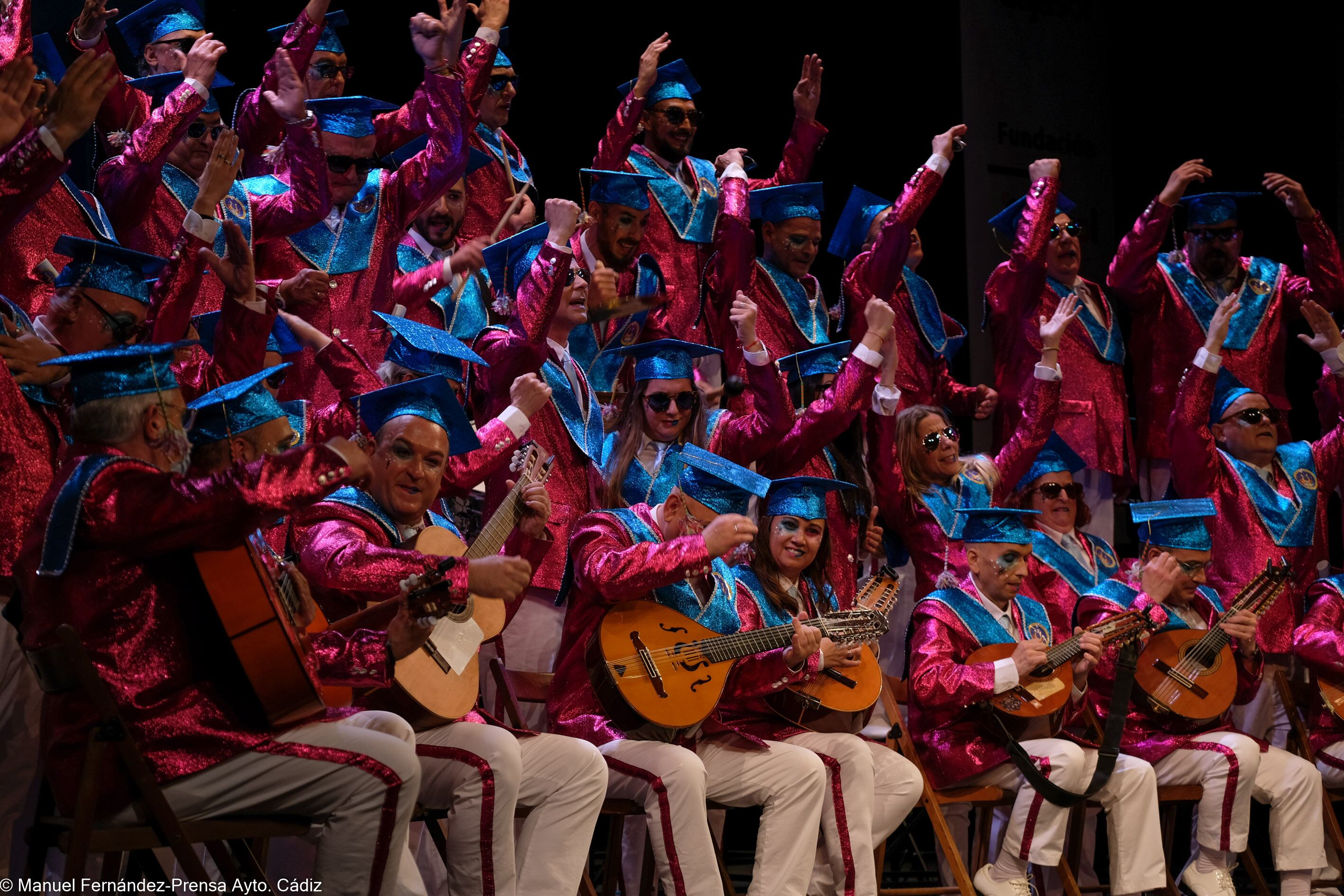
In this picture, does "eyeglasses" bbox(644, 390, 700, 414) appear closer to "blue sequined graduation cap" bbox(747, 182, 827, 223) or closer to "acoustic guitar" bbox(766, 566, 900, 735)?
"acoustic guitar" bbox(766, 566, 900, 735)

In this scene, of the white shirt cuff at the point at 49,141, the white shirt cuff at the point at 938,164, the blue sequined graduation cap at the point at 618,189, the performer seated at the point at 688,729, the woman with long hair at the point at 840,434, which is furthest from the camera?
the white shirt cuff at the point at 938,164

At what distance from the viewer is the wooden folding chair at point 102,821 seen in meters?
2.61

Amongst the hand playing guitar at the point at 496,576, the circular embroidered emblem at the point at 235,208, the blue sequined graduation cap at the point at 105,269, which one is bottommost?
the hand playing guitar at the point at 496,576

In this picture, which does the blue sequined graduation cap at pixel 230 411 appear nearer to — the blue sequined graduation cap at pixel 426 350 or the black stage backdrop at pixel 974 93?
the blue sequined graduation cap at pixel 426 350

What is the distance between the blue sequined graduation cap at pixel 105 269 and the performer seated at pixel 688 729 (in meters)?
1.39

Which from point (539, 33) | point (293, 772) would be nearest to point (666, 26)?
point (539, 33)

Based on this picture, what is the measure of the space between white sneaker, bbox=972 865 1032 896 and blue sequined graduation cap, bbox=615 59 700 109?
333cm

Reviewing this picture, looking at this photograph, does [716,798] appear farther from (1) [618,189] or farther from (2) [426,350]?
(1) [618,189]

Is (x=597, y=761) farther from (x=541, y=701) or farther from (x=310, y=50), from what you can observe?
(x=310, y=50)

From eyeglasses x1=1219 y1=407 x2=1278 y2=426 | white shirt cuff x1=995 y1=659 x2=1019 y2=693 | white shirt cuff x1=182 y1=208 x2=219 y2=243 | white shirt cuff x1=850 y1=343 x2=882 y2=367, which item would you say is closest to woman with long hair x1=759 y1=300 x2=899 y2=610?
white shirt cuff x1=850 y1=343 x2=882 y2=367

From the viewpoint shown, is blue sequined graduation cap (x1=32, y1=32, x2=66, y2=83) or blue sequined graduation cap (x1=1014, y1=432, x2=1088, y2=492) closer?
blue sequined graduation cap (x1=32, y1=32, x2=66, y2=83)

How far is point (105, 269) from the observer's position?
3.51 m

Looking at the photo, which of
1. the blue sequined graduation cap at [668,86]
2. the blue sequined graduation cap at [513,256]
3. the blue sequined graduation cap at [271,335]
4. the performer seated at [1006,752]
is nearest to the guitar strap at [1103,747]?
the performer seated at [1006,752]

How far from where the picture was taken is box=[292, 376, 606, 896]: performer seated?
11.0ft
